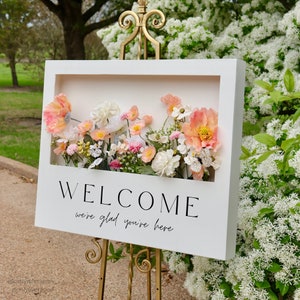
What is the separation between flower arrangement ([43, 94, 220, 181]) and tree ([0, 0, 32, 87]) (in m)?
11.2

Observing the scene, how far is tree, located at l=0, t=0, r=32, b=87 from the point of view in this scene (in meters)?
13.6

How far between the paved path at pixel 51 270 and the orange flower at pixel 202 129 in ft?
5.43

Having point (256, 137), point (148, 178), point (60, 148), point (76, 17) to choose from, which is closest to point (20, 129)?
point (76, 17)

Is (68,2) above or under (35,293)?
above

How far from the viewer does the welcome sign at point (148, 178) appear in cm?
198

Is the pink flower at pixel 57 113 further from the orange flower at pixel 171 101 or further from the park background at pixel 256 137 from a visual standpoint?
the park background at pixel 256 137

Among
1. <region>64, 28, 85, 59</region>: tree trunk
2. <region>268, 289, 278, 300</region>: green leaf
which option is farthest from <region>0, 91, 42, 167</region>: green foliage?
<region>268, 289, 278, 300</region>: green leaf

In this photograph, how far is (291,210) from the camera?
2.15 m

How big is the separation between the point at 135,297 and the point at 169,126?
157 cm

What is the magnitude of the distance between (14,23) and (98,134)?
43.2 feet

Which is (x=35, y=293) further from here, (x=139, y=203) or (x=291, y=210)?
(x=291, y=210)

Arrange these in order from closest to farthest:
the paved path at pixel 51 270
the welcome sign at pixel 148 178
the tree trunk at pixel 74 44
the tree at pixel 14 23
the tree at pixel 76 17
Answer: the welcome sign at pixel 148 178
the paved path at pixel 51 270
the tree at pixel 76 17
the tree trunk at pixel 74 44
the tree at pixel 14 23

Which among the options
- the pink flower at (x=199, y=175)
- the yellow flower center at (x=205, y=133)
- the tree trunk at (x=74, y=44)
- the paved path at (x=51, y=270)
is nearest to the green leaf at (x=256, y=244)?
the pink flower at (x=199, y=175)

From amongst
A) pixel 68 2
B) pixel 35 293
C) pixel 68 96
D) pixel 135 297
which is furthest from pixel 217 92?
pixel 68 2
